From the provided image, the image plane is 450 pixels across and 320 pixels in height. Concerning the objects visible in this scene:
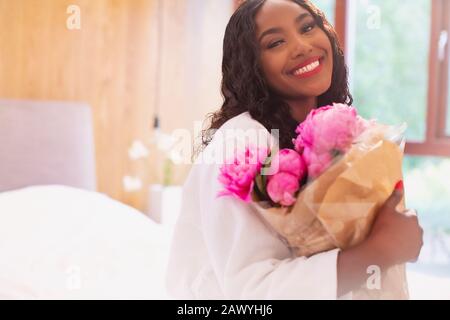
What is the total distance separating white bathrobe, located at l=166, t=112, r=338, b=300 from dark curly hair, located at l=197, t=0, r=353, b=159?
0.05 meters

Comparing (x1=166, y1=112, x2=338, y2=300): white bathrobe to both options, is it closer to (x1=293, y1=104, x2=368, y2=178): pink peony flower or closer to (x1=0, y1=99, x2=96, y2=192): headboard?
(x1=293, y1=104, x2=368, y2=178): pink peony flower

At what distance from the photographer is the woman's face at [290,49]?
2.85ft

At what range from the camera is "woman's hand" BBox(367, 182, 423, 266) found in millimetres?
698

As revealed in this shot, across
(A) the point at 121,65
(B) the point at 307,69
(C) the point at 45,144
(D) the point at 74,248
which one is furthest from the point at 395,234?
(A) the point at 121,65

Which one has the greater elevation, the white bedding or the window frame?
the window frame

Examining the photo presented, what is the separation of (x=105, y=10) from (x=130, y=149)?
0.65 meters

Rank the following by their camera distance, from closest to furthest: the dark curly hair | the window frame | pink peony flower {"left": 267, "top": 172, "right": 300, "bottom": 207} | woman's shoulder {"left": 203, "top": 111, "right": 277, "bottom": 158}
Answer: pink peony flower {"left": 267, "top": 172, "right": 300, "bottom": 207}
woman's shoulder {"left": 203, "top": 111, "right": 277, "bottom": 158}
the dark curly hair
the window frame

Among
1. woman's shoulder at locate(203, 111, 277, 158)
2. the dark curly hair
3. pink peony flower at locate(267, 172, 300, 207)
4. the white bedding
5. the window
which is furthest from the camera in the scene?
the window

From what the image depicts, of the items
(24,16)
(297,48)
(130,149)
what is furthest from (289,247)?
(130,149)

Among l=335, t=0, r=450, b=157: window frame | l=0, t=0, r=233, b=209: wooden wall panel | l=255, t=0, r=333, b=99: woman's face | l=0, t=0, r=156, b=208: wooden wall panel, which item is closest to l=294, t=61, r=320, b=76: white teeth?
l=255, t=0, r=333, b=99: woman's face

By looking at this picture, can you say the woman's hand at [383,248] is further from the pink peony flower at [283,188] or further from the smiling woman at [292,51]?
the smiling woman at [292,51]

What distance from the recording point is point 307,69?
0.89 m

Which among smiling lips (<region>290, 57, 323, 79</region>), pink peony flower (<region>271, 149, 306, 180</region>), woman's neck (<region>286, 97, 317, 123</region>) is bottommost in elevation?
pink peony flower (<region>271, 149, 306, 180</region>)

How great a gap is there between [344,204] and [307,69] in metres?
0.30
